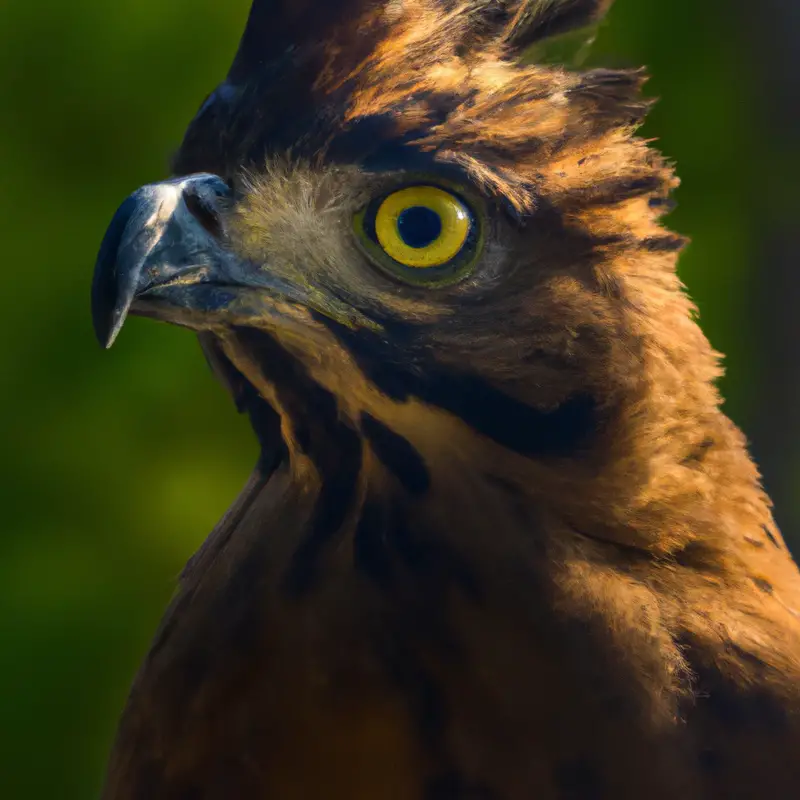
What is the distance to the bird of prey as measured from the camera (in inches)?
34.3

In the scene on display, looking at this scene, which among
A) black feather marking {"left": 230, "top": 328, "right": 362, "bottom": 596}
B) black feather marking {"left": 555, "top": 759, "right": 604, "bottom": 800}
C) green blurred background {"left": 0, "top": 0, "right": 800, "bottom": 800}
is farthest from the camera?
green blurred background {"left": 0, "top": 0, "right": 800, "bottom": 800}

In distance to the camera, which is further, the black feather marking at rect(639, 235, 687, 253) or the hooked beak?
the black feather marking at rect(639, 235, 687, 253)

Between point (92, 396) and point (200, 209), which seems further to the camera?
point (92, 396)

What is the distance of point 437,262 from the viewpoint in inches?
35.0

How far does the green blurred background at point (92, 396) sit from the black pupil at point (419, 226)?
3.16 feet

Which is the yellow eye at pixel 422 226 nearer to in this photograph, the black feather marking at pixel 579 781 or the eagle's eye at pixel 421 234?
the eagle's eye at pixel 421 234

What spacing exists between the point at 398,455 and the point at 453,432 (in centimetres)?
6

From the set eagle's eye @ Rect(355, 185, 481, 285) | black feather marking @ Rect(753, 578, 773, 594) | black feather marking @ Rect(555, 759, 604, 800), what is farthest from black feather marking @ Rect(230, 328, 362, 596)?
black feather marking @ Rect(753, 578, 773, 594)

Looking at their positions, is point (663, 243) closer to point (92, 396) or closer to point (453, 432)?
point (453, 432)

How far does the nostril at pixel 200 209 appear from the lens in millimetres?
917

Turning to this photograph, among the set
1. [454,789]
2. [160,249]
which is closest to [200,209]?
[160,249]

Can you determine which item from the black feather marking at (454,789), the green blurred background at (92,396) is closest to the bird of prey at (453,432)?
the black feather marking at (454,789)

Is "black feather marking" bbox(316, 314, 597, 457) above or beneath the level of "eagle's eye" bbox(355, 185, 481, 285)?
beneath

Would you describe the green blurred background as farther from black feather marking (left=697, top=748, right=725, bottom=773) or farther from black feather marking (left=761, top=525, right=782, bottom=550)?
black feather marking (left=697, top=748, right=725, bottom=773)
